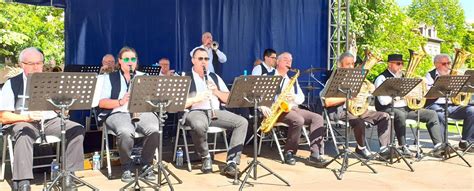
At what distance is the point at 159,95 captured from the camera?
16.4 feet

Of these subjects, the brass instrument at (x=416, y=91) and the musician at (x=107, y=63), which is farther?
the musician at (x=107, y=63)

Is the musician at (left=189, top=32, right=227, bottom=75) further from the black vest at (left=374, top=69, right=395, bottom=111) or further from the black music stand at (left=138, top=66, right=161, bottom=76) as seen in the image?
the black vest at (left=374, top=69, right=395, bottom=111)

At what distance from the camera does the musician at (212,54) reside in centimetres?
845

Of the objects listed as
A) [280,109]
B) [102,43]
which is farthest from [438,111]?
[102,43]

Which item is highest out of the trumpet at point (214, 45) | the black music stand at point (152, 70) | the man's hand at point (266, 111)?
the trumpet at point (214, 45)

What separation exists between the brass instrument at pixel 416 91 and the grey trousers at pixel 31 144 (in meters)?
4.32

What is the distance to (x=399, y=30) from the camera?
31.9 metres

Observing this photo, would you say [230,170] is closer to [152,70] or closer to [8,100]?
[152,70]

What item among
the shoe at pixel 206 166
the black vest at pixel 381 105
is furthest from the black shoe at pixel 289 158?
the black vest at pixel 381 105

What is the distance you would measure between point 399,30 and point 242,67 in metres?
24.6

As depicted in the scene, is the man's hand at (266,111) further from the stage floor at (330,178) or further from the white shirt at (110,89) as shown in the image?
the white shirt at (110,89)

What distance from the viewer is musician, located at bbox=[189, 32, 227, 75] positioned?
27.7 ft

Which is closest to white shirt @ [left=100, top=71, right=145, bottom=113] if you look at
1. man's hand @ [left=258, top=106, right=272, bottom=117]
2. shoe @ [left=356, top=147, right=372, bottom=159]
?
man's hand @ [left=258, top=106, right=272, bottom=117]

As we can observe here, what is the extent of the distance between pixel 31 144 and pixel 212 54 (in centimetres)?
418
